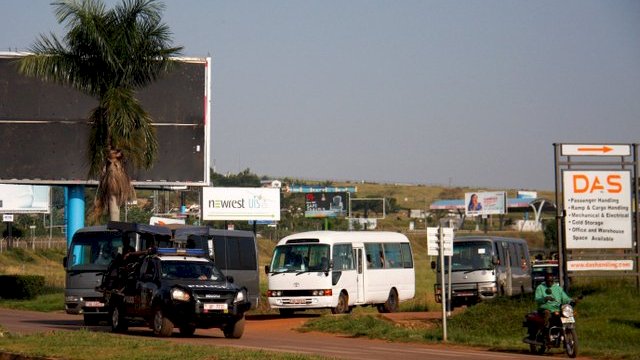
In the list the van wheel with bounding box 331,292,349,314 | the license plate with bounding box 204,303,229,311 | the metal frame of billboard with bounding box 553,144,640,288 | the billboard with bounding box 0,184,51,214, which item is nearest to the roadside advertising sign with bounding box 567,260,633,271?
the metal frame of billboard with bounding box 553,144,640,288

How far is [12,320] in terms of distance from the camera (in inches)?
1280

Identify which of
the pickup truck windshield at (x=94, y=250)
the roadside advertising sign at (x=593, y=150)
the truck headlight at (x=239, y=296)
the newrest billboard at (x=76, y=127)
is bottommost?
the truck headlight at (x=239, y=296)

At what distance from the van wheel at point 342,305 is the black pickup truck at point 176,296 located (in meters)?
8.25

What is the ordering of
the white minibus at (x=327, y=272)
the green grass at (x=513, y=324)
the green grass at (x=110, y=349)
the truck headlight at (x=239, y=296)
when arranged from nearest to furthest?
the green grass at (x=110, y=349) → the truck headlight at (x=239, y=296) → the green grass at (x=513, y=324) → the white minibus at (x=327, y=272)

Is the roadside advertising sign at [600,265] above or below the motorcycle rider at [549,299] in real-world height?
above

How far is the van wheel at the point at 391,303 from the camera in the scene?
123 feet

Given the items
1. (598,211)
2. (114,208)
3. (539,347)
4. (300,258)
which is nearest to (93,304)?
(114,208)

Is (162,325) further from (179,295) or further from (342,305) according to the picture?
(342,305)

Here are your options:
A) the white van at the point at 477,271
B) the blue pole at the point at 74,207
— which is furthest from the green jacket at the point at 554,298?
the blue pole at the point at 74,207

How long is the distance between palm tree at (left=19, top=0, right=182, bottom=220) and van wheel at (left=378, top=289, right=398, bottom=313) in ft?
29.8

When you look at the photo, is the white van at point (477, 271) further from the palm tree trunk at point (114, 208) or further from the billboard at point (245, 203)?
the billboard at point (245, 203)

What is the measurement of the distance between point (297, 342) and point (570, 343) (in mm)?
6337

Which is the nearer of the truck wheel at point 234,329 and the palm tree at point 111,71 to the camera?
the truck wheel at point 234,329

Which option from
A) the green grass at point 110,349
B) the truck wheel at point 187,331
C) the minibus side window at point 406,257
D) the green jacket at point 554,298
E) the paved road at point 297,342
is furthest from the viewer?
the minibus side window at point 406,257
